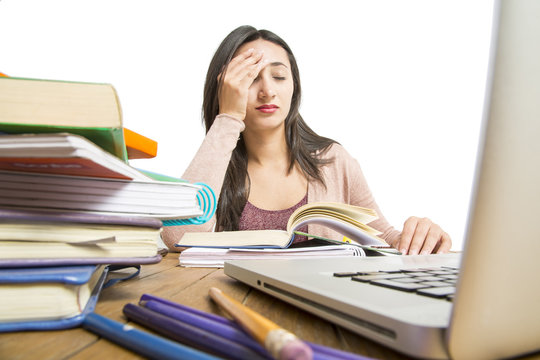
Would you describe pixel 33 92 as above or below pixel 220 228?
above

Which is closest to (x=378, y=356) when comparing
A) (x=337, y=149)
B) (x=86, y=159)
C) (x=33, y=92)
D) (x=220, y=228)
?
(x=86, y=159)

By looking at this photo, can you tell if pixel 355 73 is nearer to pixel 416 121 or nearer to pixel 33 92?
pixel 416 121

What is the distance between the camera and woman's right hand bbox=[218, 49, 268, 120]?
127 centimetres

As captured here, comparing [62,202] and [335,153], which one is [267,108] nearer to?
[335,153]

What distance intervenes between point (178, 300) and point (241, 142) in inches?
55.1

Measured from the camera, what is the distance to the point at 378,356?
0.67 feet

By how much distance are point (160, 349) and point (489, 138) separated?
0.20 m

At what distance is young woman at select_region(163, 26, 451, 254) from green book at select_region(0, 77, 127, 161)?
2.70ft

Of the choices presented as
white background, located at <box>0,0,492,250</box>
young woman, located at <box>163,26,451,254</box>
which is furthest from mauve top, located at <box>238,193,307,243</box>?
white background, located at <box>0,0,492,250</box>

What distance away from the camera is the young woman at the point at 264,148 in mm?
1273

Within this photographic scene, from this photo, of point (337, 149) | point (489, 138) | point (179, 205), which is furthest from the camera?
point (337, 149)

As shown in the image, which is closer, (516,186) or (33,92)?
(516,186)

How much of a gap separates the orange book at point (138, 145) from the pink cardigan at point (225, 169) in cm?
45

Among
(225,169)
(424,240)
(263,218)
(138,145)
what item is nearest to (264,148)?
(263,218)
